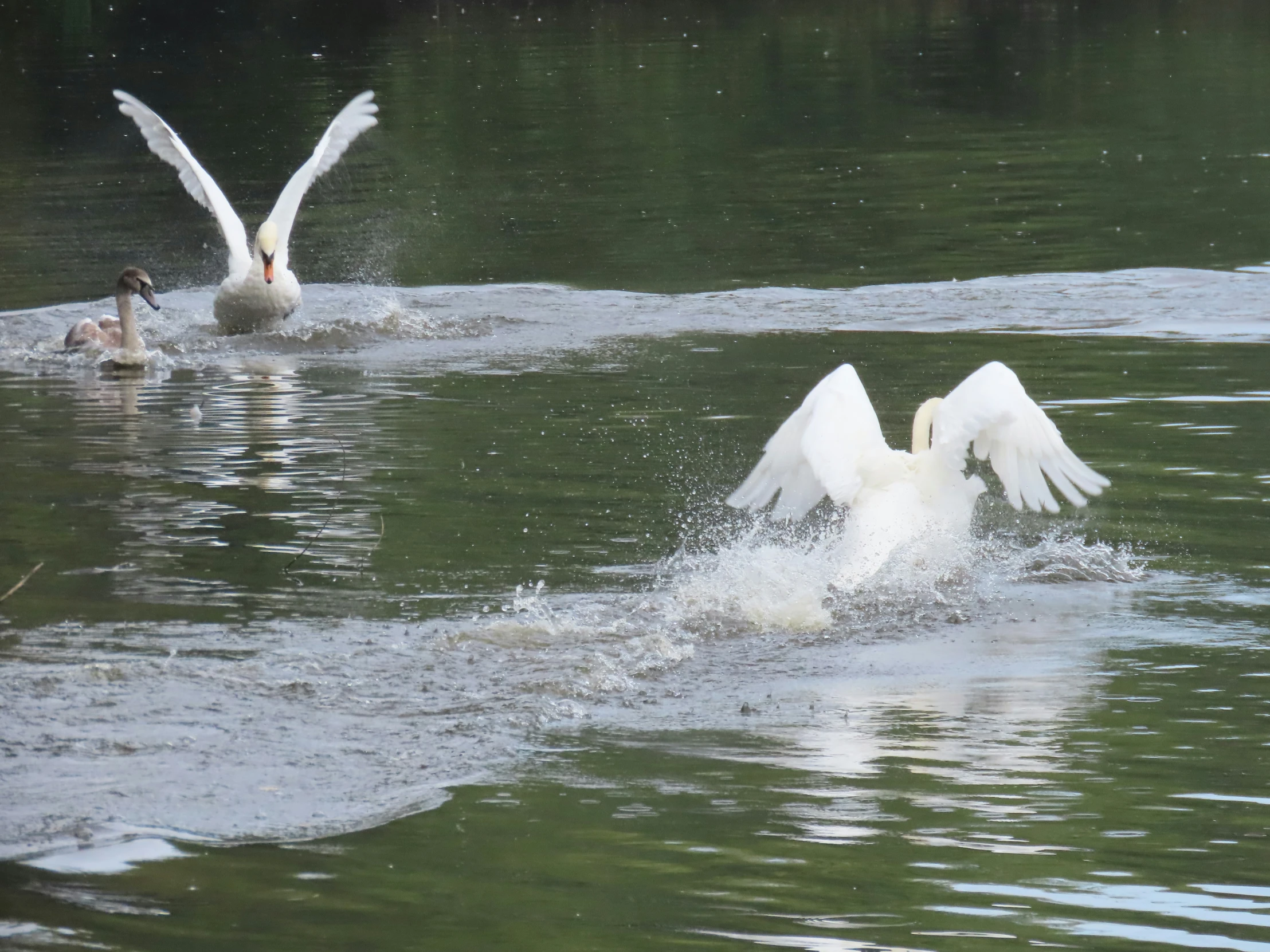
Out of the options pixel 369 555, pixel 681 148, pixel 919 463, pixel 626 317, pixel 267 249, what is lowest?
pixel 369 555

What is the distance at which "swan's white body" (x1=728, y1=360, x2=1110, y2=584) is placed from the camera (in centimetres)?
768

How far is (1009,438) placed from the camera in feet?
25.5

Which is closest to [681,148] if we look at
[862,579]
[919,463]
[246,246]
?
[246,246]

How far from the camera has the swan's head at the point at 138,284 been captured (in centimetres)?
1398

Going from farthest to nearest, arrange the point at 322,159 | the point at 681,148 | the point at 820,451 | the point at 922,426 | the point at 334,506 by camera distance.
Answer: the point at 681,148 < the point at 322,159 < the point at 334,506 < the point at 922,426 < the point at 820,451

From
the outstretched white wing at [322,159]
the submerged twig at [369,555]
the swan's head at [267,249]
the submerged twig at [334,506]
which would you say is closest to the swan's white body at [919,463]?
the submerged twig at [369,555]

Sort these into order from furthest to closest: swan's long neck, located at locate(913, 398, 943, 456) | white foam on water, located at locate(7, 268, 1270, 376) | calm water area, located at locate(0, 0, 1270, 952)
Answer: white foam on water, located at locate(7, 268, 1270, 376) < swan's long neck, located at locate(913, 398, 943, 456) < calm water area, located at locate(0, 0, 1270, 952)

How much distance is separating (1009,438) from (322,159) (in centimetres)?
917

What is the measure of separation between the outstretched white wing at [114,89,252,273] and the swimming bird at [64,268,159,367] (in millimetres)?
734

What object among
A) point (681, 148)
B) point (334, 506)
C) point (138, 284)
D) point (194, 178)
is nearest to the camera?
point (334, 506)

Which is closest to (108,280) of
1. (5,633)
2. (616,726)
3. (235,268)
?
(235,268)

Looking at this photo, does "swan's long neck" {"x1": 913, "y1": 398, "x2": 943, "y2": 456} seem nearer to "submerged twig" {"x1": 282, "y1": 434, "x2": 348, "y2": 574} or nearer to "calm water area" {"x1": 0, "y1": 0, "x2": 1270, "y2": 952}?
"calm water area" {"x1": 0, "y1": 0, "x2": 1270, "y2": 952}

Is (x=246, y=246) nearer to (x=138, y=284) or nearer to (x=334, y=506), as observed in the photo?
(x=138, y=284)

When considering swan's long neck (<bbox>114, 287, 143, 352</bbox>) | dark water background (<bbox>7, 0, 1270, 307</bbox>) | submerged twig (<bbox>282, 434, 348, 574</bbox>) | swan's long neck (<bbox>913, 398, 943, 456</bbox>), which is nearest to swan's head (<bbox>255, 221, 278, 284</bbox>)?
swan's long neck (<bbox>114, 287, 143, 352</bbox>)
